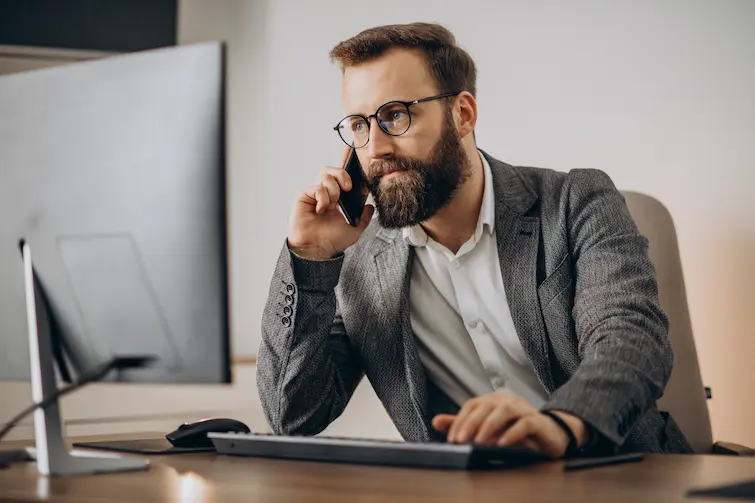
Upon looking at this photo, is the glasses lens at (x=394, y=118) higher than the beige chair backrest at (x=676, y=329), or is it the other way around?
the glasses lens at (x=394, y=118)

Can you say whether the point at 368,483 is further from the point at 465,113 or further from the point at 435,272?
the point at 465,113

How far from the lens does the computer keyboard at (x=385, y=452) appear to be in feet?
3.00

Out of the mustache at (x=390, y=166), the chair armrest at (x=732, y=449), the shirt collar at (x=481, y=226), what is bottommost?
the chair armrest at (x=732, y=449)

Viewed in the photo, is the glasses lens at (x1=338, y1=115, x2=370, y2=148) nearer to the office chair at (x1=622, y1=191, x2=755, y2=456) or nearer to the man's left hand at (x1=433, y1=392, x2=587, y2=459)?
the office chair at (x1=622, y1=191, x2=755, y2=456)

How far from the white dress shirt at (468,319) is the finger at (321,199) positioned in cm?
23

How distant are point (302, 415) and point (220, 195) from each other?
0.82 meters

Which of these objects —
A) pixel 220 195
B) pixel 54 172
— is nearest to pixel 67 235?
pixel 54 172

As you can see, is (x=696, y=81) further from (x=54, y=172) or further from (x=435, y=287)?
(x=54, y=172)

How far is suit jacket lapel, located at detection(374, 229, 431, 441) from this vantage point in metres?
1.62

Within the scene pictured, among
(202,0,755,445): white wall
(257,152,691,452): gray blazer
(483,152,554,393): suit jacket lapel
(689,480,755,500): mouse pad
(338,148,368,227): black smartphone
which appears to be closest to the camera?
(689,480,755,500): mouse pad

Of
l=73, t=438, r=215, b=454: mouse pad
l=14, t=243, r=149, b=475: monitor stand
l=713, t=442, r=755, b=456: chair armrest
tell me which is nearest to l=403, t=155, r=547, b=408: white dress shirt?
l=713, t=442, r=755, b=456: chair armrest

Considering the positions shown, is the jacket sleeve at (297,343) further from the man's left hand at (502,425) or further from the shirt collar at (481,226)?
the man's left hand at (502,425)

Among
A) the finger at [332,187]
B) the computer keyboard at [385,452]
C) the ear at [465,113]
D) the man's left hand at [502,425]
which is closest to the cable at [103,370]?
the computer keyboard at [385,452]

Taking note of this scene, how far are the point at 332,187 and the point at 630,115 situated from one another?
88cm
